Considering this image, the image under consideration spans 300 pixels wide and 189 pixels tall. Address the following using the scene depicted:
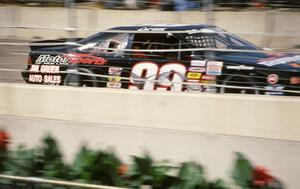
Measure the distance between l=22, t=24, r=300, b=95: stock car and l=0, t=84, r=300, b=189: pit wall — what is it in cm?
27

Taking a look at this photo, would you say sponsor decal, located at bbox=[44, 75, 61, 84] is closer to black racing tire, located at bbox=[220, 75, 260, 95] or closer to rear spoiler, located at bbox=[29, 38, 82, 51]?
rear spoiler, located at bbox=[29, 38, 82, 51]

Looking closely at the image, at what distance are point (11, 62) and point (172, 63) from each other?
2101 mm

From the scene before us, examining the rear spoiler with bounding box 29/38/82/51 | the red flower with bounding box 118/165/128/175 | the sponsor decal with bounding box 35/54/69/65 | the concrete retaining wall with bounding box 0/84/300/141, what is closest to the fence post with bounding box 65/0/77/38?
the rear spoiler with bounding box 29/38/82/51

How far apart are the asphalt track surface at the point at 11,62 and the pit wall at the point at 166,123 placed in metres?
0.23

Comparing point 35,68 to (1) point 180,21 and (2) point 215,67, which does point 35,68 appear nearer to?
(1) point 180,21

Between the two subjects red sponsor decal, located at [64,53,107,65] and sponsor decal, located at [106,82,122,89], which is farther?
red sponsor decal, located at [64,53,107,65]

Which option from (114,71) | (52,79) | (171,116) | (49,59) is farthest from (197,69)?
(49,59)

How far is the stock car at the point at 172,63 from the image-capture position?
6.40m

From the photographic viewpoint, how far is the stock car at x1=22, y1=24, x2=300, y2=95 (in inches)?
252

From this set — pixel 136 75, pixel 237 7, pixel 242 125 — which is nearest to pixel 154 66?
pixel 136 75

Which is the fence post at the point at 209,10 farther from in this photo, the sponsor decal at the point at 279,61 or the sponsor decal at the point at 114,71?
the sponsor decal at the point at 114,71

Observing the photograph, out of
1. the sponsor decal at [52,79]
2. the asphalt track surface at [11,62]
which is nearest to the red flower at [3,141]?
the asphalt track surface at [11,62]

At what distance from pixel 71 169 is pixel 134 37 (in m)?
3.52

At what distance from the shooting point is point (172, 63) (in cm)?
795
